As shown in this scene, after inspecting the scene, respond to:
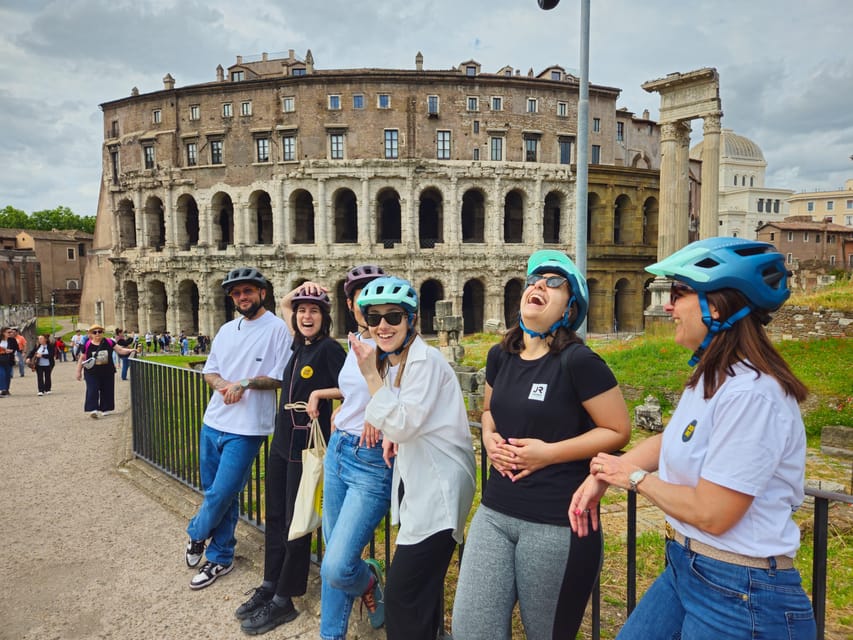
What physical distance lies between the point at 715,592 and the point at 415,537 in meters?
1.39

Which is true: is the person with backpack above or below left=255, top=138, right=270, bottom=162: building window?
below

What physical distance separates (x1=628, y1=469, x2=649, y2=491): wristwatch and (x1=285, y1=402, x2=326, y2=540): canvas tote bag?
2.18 metres

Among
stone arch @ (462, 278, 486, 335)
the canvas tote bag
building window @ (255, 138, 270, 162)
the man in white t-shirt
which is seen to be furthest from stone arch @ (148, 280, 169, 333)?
the canvas tote bag

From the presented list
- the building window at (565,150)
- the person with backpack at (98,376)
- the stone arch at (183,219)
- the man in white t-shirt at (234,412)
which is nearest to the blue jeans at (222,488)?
the man in white t-shirt at (234,412)

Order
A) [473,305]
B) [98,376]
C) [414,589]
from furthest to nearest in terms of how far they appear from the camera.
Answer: [473,305]
[98,376]
[414,589]

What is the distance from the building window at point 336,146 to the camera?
3619cm

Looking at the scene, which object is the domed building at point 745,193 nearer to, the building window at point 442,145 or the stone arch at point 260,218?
the building window at point 442,145

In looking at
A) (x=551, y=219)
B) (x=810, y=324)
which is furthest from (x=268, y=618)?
(x=551, y=219)

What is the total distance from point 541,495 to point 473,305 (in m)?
36.5

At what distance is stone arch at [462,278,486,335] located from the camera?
38031 millimetres

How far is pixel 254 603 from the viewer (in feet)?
12.5

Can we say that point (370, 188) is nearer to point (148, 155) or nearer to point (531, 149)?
point (531, 149)

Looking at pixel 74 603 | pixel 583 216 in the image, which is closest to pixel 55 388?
pixel 74 603

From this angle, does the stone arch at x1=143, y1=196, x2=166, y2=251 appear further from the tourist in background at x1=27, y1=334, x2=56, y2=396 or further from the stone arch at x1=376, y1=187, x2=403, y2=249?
the tourist in background at x1=27, y1=334, x2=56, y2=396
